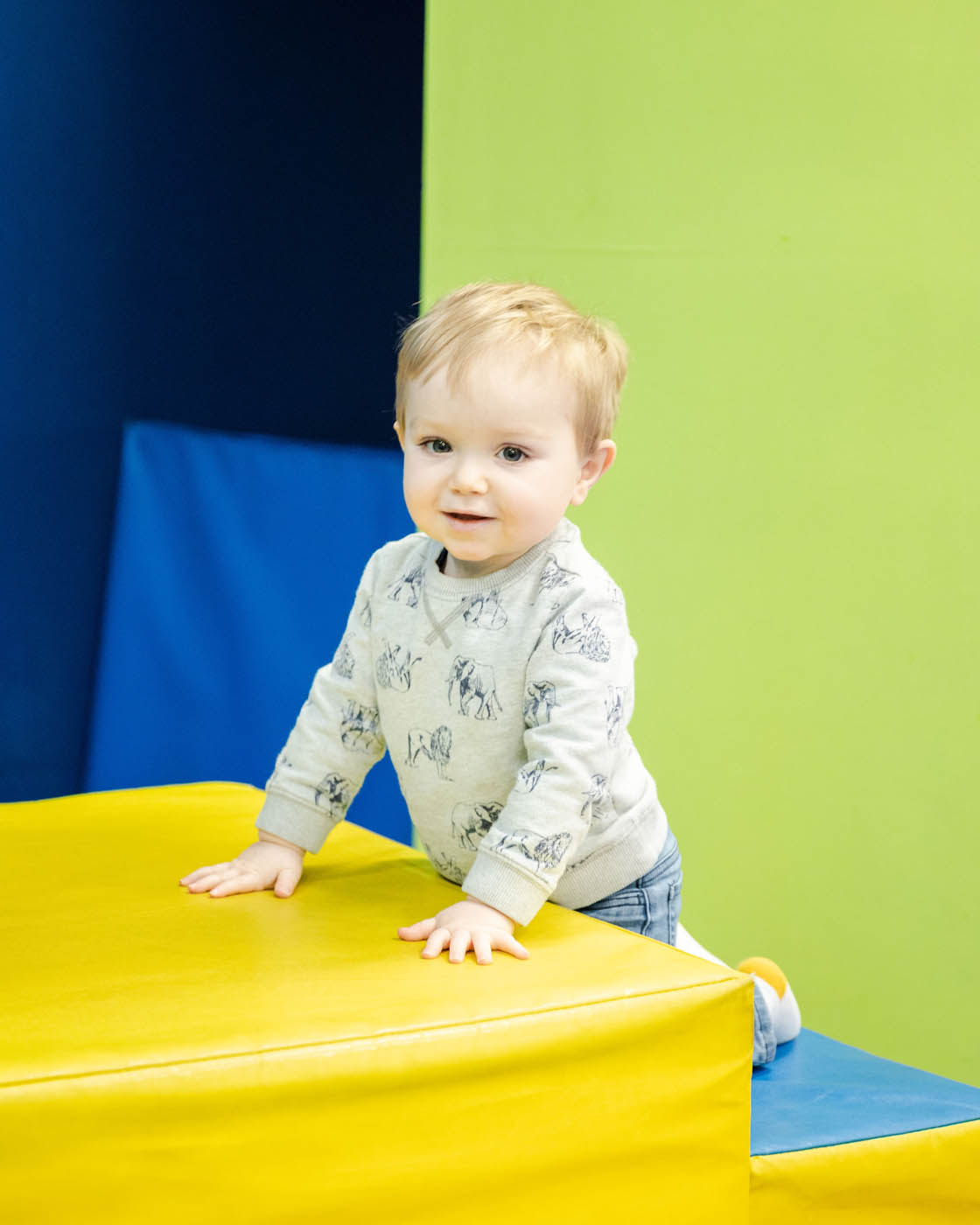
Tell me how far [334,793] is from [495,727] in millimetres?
184

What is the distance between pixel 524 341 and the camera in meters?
1.00

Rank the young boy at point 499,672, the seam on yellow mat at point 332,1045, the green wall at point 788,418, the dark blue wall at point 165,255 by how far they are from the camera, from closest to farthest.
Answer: the seam on yellow mat at point 332,1045
the young boy at point 499,672
the green wall at point 788,418
the dark blue wall at point 165,255

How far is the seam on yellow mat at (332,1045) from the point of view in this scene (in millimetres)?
665

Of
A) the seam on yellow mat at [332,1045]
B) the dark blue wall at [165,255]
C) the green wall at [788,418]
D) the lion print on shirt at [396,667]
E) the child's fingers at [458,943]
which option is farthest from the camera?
the dark blue wall at [165,255]

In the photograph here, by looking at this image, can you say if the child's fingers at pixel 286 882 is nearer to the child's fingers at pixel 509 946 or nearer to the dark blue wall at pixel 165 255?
the child's fingers at pixel 509 946

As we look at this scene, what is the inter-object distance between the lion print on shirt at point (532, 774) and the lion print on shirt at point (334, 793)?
211 millimetres

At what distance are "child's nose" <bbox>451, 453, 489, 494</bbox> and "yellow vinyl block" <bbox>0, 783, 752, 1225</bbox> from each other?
1.07 ft

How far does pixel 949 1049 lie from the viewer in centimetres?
162

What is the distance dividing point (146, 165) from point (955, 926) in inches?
60.0

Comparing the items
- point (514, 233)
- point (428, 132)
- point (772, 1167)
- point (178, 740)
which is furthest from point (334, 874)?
point (428, 132)

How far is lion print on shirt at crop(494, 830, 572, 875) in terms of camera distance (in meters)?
0.94

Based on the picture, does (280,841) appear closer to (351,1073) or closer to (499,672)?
(499,672)

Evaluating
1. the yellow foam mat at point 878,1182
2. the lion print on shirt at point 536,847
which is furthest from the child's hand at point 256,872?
the yellow foam mat at point 878,1182

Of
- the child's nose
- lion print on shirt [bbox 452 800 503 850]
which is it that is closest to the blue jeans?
lion print on shirt [bbox 452 800 503 850]
